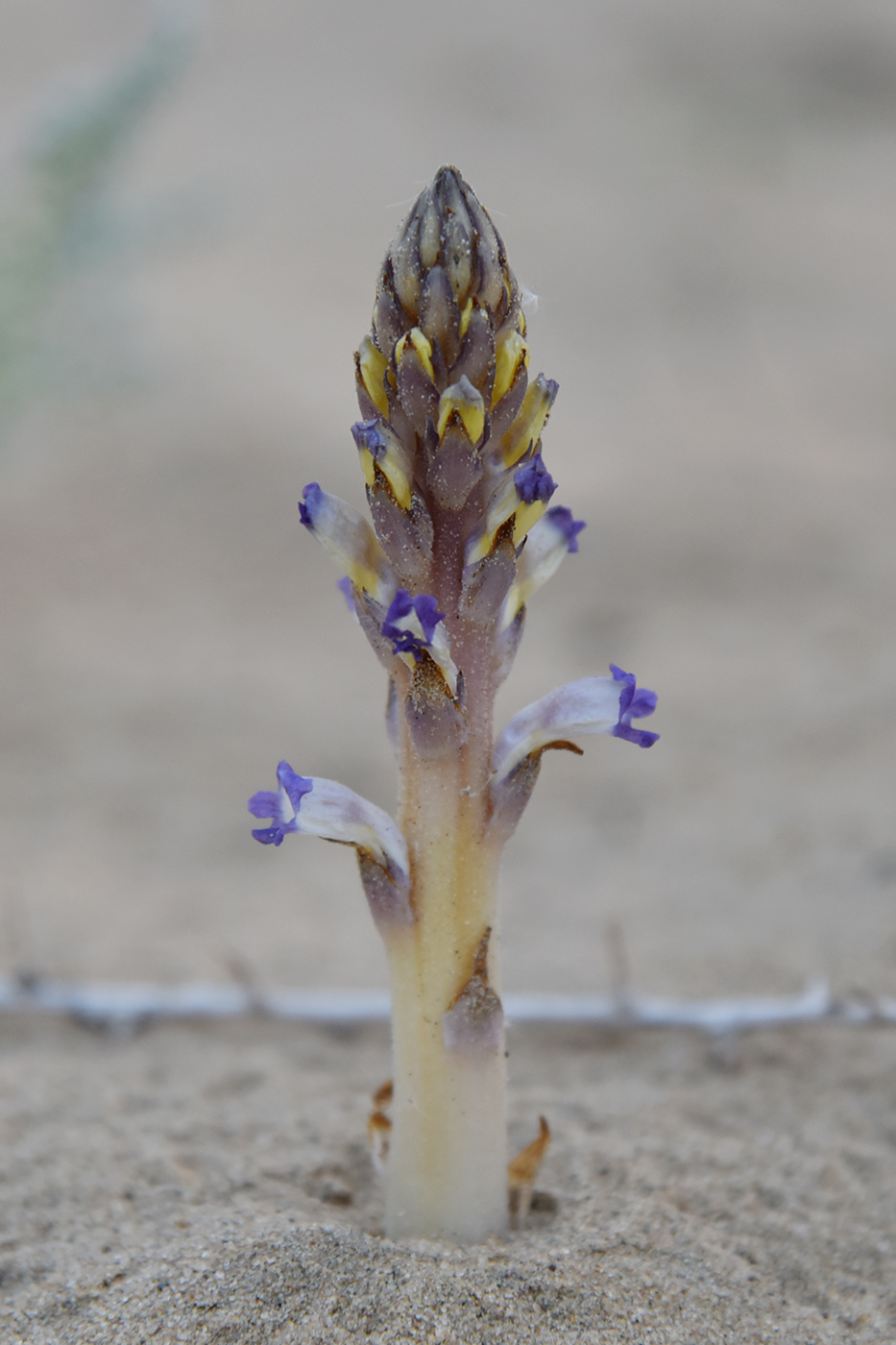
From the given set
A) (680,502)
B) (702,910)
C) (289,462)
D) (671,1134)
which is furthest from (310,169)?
(671,1134)

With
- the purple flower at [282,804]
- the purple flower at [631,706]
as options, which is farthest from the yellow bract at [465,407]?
the purple flower at [282,804]

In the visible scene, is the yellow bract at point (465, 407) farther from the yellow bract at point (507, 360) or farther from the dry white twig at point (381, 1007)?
the dry white twig at point (381, 1007)

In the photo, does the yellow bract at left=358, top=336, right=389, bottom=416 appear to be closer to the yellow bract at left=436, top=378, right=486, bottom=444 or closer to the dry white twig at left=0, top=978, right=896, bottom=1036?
the yellow bract at left=436, top=378, right=486, bottom=444

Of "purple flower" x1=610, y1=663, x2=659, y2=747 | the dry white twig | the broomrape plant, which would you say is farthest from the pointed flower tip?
the dry white twig

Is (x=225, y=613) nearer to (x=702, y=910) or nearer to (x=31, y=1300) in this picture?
(x=702, y=910)

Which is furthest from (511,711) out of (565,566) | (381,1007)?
(381,1007)

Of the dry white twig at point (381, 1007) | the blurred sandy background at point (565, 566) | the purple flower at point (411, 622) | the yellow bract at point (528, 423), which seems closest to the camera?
the purple flower at point (411, 622)

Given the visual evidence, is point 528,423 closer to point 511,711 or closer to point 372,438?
point 372,438

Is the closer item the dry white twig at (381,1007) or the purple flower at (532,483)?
the purple flower at (532,483)
